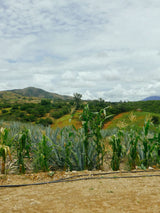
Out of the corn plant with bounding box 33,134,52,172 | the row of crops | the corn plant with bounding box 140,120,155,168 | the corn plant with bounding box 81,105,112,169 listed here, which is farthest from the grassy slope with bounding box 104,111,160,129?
the corn plant with bounding box 33,134,52,172

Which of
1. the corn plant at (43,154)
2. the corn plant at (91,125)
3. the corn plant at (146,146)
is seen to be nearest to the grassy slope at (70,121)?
the corn plant at (91,125)

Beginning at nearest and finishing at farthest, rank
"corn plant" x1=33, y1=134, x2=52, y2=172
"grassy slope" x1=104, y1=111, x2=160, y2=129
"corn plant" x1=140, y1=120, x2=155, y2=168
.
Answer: "corn plant" x1=33, y1=134, x2=52, y2=172 → "corn plant" x1=140, y1=120, x2=155, y2=168 → "grassy slope" x1=104, y1=111, x2=160, y2=129

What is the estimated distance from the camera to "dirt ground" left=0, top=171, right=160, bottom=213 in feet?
8.12

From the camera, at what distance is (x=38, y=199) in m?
2.76

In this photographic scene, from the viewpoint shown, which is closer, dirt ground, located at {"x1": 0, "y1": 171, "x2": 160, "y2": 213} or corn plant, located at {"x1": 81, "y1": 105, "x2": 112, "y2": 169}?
dirt ground, located at {"x1": 0, "y1": 171, "x2": 160, "y2": 213}

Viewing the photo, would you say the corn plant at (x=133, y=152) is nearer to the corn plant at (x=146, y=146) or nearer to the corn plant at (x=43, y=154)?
the corn plant at (x=146, y=146)

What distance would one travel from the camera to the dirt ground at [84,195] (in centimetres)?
247

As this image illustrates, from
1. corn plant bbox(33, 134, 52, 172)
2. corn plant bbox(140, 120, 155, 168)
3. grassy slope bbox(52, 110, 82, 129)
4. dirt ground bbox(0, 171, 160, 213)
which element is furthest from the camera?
grassy slope bbox(52, 110, 82, 129)

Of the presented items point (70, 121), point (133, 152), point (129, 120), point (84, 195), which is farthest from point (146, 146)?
point (84, 195)

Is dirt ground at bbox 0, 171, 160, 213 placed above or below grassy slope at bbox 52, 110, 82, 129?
below

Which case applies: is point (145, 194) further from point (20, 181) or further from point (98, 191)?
point (20, 181)

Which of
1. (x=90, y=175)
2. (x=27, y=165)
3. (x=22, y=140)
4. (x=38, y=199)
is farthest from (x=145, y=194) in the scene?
(x=27, y=165)

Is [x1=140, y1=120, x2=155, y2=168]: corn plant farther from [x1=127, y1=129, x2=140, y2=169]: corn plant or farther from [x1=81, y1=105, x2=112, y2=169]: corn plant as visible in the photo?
[x1=81, y1=105, x2=112, y2=169]: corn plant

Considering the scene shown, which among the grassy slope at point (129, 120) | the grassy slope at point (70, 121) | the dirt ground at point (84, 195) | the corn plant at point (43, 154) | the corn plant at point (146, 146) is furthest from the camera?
the grassy slope at point (129, 120)
